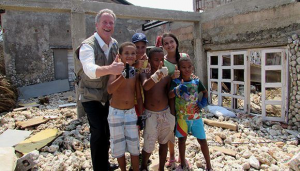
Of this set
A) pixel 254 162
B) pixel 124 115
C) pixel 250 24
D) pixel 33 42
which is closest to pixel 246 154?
pixel 254 162

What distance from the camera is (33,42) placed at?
1068 centimetres

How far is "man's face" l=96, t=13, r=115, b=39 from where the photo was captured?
2321 millimetres

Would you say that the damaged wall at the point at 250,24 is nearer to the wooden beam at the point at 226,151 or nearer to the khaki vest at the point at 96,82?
the wooden beam at the point at 226,151

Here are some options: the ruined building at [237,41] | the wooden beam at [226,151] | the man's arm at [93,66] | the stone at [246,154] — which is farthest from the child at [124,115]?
the ruined building at [237,41]

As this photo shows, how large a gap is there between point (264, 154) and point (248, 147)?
432mm

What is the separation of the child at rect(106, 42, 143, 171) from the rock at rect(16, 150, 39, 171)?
49.2 inches

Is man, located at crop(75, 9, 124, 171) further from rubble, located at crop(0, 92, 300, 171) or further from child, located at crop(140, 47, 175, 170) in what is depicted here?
rubble, located at crop(0, 92, 300, 171)

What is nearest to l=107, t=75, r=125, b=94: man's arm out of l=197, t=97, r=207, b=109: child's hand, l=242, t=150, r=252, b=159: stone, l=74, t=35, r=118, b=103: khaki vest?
l=74, t=35, r=118, b=103: khaki vest

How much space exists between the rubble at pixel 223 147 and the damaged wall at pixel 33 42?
6.25 meters

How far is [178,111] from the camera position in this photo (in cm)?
259

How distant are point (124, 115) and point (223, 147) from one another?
7.05 feet

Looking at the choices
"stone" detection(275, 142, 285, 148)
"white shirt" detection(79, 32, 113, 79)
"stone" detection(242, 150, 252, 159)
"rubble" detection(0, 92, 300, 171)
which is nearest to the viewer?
"white shirt" detection(79, 32, 113, 79)

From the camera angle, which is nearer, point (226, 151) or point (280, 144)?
point (226, 151)

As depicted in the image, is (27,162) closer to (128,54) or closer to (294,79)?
(128,54)
